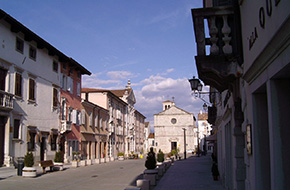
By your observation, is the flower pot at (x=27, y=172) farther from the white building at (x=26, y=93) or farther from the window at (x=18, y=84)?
the window at (x=18, y=84)

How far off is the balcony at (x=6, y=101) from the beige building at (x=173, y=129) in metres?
62.7

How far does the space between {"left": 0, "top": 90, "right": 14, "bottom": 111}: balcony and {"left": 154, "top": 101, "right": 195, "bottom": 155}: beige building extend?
62.7 meters

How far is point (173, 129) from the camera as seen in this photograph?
82.7 metres

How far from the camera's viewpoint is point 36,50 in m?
26.9

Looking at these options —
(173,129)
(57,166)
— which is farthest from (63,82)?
(173,129)

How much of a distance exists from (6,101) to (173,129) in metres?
64.0

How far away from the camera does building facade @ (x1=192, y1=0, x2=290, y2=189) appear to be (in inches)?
173

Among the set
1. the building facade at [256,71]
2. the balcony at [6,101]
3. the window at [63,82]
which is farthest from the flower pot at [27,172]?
the window at [63,82]

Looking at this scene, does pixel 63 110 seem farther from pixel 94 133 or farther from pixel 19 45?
pixel 94 133

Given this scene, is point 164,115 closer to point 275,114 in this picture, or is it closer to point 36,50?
point 36,50

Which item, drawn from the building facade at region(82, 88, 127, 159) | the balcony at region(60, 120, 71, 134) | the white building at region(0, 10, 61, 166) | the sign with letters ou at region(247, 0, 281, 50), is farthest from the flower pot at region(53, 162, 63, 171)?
the sign with letters ou at region(247, 0, 281, 50)

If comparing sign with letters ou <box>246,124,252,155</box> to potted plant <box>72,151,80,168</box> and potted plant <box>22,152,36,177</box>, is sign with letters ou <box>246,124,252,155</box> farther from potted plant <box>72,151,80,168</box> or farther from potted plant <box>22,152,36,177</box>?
potted plant <box>72,151,80,168</box>

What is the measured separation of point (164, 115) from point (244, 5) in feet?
255

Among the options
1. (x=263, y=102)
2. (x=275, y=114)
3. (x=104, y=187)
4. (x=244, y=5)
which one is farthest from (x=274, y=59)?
(x=104, y=187)
